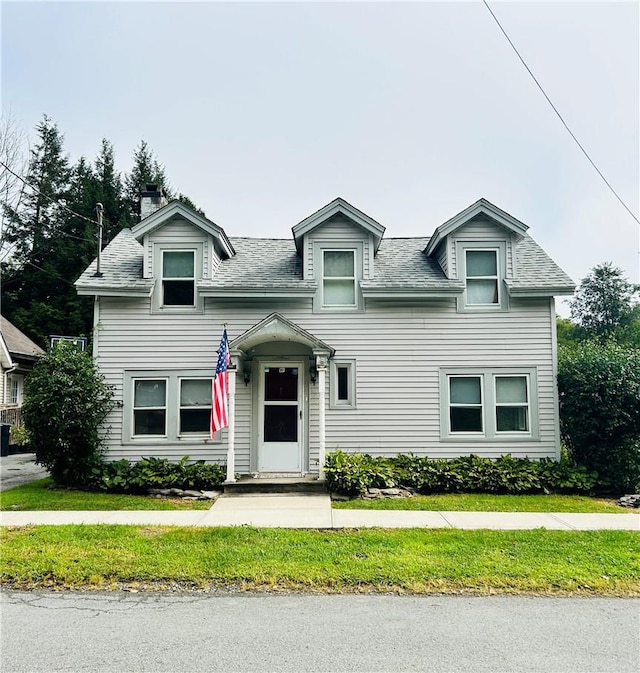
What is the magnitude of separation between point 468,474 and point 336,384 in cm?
350

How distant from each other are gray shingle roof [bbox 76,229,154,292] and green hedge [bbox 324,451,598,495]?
5.97m

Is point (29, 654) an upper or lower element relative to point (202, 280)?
lower

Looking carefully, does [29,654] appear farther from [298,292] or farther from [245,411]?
[298,292]

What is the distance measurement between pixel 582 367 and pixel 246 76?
9502mm

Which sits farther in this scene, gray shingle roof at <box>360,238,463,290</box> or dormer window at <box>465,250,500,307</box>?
dormer window at <box>465,250,500,307</box>

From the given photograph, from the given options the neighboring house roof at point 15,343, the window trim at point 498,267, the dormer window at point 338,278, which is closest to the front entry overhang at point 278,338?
the dormer window at point 338,278

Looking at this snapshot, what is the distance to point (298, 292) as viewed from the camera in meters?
12.2

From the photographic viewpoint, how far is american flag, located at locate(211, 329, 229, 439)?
10641 millimetres

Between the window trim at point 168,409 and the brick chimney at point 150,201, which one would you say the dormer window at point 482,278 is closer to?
the window trim at point 168,409

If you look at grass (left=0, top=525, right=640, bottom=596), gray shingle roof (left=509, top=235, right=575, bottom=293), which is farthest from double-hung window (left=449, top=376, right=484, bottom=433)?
grass (left=0, top=525, right=640, bottom=596)

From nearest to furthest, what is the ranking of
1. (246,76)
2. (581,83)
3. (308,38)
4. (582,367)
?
(308,38), (581,83), (246,76), (582,367)

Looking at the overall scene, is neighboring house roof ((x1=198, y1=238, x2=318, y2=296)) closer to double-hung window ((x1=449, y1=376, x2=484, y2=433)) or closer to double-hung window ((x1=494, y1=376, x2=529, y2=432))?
double-hung window ((x1=449, y1=376, x2=484, y2=433))

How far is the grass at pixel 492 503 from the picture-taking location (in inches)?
368

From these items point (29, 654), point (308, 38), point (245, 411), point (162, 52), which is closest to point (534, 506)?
point (245, 411)
